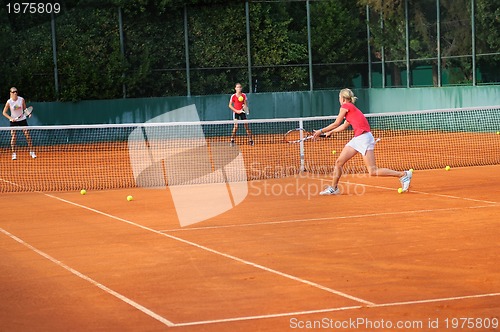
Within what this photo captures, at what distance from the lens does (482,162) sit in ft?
62.8

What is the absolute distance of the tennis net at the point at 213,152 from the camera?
18220 mm

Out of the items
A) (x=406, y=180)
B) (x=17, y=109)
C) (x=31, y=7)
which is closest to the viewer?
(x=406, y=180)

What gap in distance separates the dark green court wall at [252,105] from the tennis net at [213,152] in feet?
1.48

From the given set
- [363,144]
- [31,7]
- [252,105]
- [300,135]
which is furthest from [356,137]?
[31,7]

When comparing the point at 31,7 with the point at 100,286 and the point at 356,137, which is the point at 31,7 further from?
the point at 100,286

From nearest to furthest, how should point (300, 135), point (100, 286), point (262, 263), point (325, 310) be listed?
point (325, 310) → point (100, 286) → point (262, 263) → point (300, 135)

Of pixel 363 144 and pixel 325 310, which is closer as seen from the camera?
pixel 325 310

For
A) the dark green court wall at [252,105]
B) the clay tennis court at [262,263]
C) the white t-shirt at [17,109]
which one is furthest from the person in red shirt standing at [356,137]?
the dark green court wall at [252,105]

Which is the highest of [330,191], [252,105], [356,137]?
[252,105]

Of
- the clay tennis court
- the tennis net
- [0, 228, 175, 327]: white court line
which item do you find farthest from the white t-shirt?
[0, 228, 175, 327]: white court line

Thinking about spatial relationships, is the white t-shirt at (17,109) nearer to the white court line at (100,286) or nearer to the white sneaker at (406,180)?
the white sneaker at (406,180)

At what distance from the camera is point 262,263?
8.95 m

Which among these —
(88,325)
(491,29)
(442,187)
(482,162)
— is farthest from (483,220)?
(491,29)

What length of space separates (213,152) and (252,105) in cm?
761
